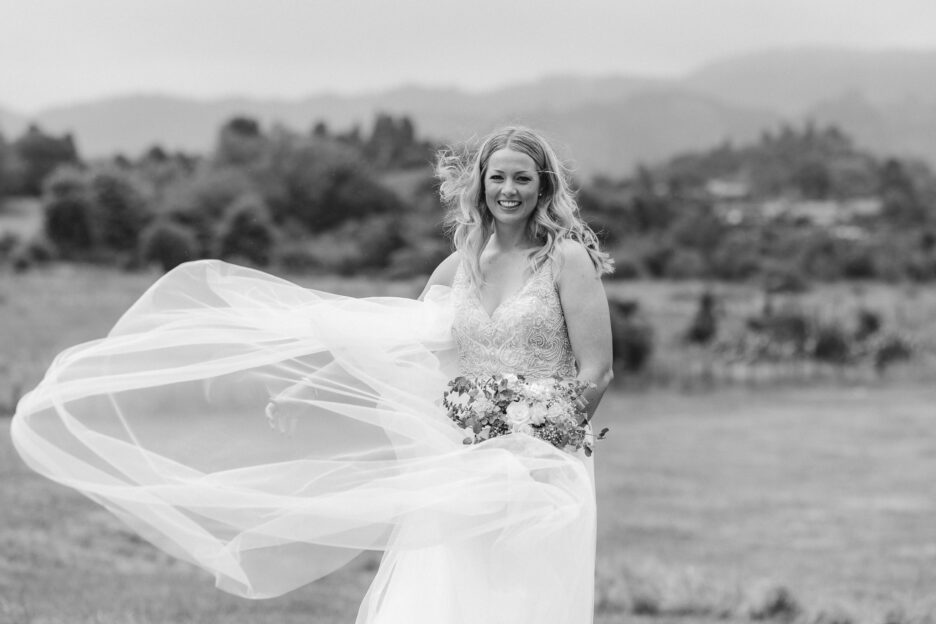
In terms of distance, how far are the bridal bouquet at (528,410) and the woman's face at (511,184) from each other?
71cm

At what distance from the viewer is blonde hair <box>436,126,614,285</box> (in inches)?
201

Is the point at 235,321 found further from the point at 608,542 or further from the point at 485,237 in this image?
the point at 608,542

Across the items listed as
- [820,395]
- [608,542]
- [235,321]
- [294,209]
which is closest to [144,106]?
[294,209]

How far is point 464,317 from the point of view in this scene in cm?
516

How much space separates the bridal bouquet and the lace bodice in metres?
0.13

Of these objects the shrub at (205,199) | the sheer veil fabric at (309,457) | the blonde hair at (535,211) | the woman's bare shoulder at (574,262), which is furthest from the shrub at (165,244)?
the woman's bare shoulder at (574,262)

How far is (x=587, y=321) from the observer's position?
498cm

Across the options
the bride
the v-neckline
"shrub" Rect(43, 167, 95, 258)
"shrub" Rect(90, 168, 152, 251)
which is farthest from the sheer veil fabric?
"shrub" Rect(43, 167, 95, 258)

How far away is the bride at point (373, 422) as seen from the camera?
4750mm

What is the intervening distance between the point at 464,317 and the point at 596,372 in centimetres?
62

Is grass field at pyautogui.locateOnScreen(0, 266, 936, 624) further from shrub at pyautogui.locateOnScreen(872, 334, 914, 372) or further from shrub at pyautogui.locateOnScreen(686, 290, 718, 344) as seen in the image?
shrub at pyautogui.locateOnScreen(686, 290, 718, 344)

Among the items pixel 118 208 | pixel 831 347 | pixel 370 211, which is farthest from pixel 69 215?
pixel 831 347

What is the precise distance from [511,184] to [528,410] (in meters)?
0.95

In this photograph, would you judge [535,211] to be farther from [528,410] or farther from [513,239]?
[528,410]
